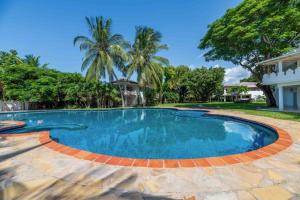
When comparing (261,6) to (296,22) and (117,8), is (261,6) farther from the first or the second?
(117,8)

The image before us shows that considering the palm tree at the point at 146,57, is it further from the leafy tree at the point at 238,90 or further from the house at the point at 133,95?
the leafy tree at the point at 238,90

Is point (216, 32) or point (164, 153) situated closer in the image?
point (164, 153)

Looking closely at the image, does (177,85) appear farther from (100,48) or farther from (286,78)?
(286,78)

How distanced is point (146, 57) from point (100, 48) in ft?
19.1

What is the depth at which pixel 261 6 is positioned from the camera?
12984mm

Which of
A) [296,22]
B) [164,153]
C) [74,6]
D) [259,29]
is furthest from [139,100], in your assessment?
[164,153]

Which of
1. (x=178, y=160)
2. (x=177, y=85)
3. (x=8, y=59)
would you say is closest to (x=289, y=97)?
(x=177, y=85)

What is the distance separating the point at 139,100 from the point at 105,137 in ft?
65.5

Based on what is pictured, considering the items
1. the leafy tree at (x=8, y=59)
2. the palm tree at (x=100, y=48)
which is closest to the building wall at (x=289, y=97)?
the palm tree at (x=100, y=48)

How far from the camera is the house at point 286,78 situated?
11820mm

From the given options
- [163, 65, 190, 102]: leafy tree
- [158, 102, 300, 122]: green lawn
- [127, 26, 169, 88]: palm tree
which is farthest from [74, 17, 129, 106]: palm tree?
[163, 65, 190, 102]: leafy tree

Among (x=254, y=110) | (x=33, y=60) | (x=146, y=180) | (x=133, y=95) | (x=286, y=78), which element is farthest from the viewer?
(x=33, y=60)

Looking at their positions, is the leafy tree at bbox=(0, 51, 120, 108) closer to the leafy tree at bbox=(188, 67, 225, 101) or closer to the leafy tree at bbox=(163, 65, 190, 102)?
the leafy tree at bbox=(163, 65, 190, 102)

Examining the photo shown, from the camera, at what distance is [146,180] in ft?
8.77
